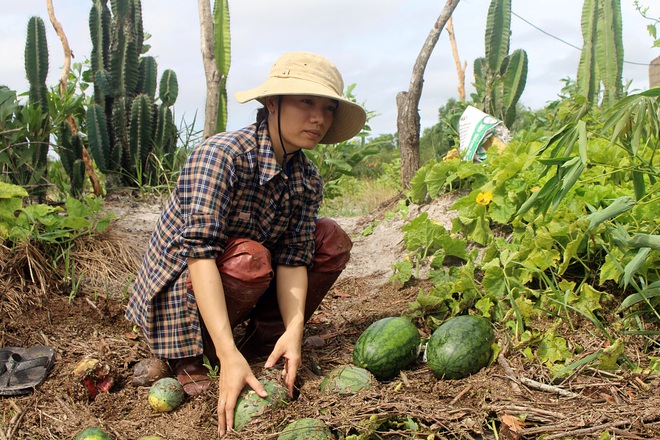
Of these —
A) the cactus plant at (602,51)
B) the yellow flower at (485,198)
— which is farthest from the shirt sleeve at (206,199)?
the cactus plant at (602,51)

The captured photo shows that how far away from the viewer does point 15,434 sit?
2211 millimetres

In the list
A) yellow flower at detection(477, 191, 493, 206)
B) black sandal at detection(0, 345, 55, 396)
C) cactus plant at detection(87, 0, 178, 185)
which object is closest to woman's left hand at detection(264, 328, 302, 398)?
black sandal at detection(0, 345, 55, 396)

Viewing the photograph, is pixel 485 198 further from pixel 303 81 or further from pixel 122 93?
pixel 122 93

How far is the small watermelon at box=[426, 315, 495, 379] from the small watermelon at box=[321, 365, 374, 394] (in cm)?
30

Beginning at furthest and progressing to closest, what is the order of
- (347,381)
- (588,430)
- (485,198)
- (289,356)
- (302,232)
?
(485,198), (302,232), (289,356), (347,381), (588,430)

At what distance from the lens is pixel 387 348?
7.68ft

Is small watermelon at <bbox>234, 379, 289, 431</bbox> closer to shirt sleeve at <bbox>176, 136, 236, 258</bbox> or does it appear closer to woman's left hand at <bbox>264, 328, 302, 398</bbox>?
woman's left hand at <bbox>264, 328, 302, 398</bbox>

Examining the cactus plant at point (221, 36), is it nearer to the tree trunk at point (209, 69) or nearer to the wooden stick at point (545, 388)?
the tree trunk at point (209, 69)

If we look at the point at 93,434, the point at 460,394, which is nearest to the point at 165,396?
the point at 93,434

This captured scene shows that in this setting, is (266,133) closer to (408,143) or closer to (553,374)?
(553,374)

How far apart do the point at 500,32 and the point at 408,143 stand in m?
2.07

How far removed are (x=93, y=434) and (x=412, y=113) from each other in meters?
4.60

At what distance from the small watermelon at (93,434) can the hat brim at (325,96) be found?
139 cm

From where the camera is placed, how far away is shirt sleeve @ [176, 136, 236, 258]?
2.21m
